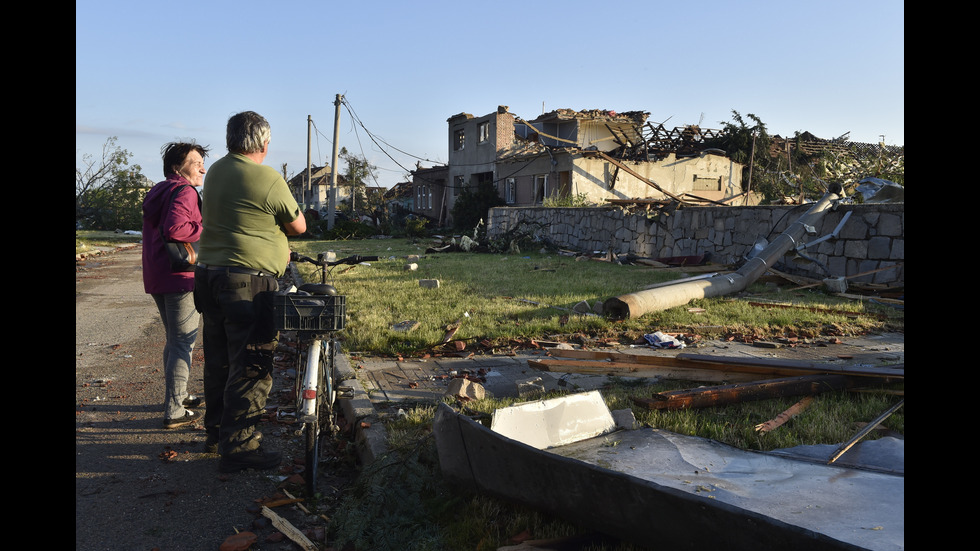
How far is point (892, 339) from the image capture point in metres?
6.93

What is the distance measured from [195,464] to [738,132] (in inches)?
1162

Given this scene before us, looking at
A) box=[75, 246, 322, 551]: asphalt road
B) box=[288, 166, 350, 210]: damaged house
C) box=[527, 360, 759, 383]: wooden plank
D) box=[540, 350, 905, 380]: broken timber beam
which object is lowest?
box=[75, 246, 322, 551]: asphalt road

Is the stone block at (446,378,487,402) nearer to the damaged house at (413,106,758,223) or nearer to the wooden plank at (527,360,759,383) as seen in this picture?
the wooden plank at (527,360,759,383)

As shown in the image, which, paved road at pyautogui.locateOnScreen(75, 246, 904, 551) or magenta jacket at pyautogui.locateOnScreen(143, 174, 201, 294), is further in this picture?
magenta jacket at pyautogui.locateOnScreen(143, 174, 201, 294)

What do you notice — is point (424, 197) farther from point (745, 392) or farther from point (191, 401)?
point (745, 392)

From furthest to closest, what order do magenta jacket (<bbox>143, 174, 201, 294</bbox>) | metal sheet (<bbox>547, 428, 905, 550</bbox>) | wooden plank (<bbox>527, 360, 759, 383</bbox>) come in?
wooden plank (<bbox>527, 360, 759, 383</bbox>) < magenta jacket (<bbox>143, 174, 201, 294</bbox>) < metal sheet (<bbox>547, 428, 905, 550</bbox>)

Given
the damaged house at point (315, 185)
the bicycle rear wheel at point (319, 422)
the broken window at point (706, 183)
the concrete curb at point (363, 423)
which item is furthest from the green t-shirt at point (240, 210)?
the damaged house at point (315, 185)

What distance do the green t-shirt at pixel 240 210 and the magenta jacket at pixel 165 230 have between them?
54 cm

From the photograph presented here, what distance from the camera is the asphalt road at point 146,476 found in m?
3.02

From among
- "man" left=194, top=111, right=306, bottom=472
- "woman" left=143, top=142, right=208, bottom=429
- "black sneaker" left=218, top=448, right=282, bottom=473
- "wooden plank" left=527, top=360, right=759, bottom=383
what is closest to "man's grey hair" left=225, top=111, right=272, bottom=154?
"man" left=194, top=111, right=306, bottom=472

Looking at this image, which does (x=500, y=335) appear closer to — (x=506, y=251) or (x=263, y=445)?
(x=263, y=445)

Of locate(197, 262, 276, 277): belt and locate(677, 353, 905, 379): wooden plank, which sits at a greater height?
locate(197, 262, 276, 277): belt

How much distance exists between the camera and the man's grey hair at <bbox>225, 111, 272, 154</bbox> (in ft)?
12.1

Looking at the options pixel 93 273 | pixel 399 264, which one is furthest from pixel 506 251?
pixel 93 273
